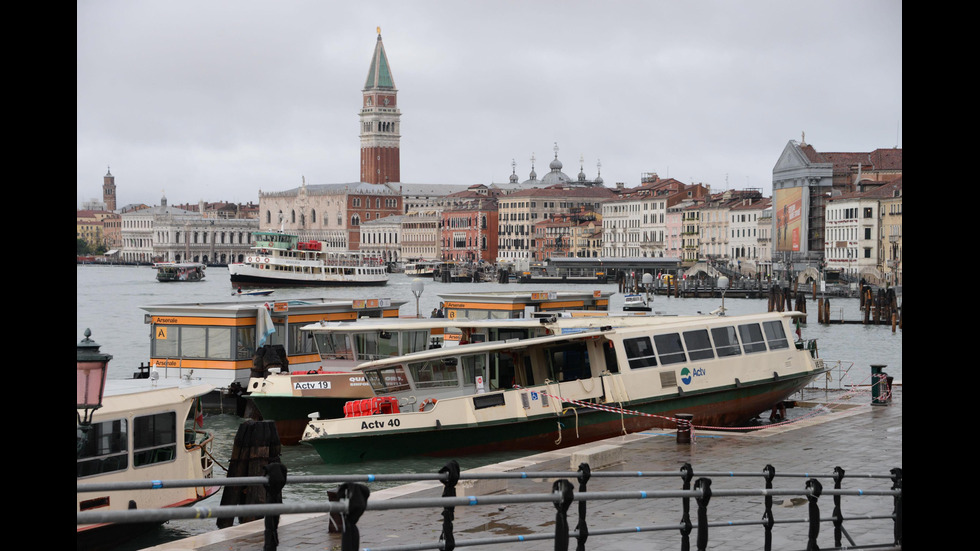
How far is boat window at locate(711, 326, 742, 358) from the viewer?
1819 cm

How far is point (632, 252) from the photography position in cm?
12962

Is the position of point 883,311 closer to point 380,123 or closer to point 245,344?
point 245,344

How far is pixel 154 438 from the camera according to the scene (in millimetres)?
12508

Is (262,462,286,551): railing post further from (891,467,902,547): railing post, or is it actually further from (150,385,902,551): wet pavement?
(891,467,902,547): railing post

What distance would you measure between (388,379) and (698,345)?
178 inches

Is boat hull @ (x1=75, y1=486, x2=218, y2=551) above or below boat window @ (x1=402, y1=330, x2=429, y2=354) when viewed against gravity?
below

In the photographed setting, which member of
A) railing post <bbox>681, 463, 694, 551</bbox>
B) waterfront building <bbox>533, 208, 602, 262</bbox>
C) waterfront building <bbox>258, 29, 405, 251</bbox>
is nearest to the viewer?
railing post <bbox>681, 463, 694, 551</bbox>

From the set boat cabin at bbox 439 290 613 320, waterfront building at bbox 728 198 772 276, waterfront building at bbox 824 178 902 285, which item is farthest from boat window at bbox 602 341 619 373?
waterfront building at bbox 728 198 772 276

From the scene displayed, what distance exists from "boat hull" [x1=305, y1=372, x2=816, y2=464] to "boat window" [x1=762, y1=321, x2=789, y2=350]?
1.29 m

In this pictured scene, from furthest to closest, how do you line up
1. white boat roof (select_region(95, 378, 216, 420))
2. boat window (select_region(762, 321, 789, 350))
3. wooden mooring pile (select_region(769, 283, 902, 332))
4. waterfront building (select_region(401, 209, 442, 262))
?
waterfront building (select_region(401, 209, 442, 262)) → wooden mooring pile (select_region(769, 283, 902, 332)) → boat window (select_region(762, 321, 789, 350)) → white boat roof (select_region(95, 378, 216, 420))

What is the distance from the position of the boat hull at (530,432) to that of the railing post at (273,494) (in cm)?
938

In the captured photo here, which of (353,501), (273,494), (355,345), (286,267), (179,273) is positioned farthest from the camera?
(179,273)

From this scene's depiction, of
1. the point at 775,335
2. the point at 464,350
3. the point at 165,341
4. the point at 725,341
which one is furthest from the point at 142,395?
the point at 165,341
